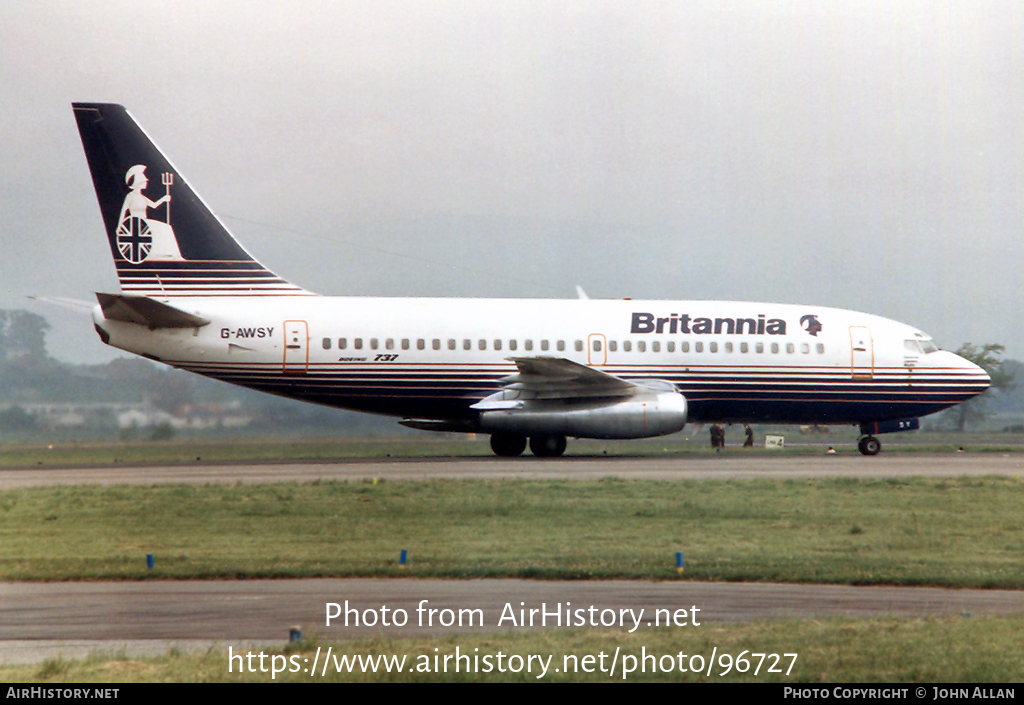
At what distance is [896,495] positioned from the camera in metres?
18.3

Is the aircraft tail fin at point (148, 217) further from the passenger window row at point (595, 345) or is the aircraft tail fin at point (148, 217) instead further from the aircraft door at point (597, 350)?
the aircraft door at point (597, 350)

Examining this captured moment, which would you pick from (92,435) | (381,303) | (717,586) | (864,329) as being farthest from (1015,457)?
(92,435)

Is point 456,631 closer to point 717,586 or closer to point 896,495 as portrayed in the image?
point 717,586

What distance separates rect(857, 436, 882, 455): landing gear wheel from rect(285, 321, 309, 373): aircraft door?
14963 mm

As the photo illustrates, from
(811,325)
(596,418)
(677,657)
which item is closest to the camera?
(677,657)

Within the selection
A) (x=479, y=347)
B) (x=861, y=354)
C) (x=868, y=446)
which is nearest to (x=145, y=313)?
(x=479, y=347)

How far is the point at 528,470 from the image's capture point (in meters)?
22.5

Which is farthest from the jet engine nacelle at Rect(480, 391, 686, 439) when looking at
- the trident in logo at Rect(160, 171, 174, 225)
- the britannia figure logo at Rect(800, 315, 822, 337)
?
the trident in logo at Rect(160, 171, 174, 225)

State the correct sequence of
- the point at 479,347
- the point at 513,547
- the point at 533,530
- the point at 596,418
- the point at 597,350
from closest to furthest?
the point at 513,547 → the point at 533,530 → the point at 596,418 → the point at 479,347 → the point at 597,350

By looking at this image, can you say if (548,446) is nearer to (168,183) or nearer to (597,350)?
(597,350)

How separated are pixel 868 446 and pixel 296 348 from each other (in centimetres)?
1550

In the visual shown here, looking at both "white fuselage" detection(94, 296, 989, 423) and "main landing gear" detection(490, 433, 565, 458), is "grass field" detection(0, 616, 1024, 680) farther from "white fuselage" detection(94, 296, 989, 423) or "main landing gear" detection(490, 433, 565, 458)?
"white fuselage" detection(94, 296, 989, 423)

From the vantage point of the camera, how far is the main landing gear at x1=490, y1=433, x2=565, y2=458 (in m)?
26.3
